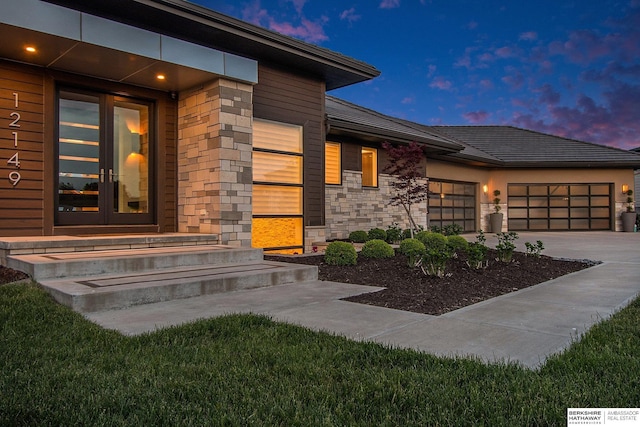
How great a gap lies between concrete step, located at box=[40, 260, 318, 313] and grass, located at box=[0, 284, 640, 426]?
0.79 m

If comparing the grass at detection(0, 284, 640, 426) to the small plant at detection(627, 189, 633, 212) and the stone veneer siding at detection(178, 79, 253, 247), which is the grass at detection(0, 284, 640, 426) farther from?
the small plant at detection(627, 189, 633, 212)

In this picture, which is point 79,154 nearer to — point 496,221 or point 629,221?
point 496,221

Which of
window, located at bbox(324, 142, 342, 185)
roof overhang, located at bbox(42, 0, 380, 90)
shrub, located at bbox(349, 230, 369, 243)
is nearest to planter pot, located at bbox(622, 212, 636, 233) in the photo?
shrub, located at bbox(349, 230, 369, 243)

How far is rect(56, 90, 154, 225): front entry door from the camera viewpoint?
739cm

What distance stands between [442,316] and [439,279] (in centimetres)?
216

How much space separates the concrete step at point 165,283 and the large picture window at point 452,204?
11.6 metres

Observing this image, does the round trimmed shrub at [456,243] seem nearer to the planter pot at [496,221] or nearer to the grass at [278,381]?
the grass at [278,381]

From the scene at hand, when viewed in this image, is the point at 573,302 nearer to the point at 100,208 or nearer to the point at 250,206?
the point at 250,206

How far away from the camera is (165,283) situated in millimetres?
5070

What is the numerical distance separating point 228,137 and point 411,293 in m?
4.52

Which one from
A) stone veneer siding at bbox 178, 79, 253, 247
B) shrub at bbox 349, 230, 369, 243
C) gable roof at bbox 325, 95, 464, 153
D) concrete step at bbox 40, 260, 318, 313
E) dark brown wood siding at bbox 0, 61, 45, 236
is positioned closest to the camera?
concrete step at bbox 40, 260, 318, 313

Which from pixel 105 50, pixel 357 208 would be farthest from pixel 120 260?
pixel 357 208

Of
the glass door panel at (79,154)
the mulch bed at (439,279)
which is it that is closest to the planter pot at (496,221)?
the mulch bed at (439,279)

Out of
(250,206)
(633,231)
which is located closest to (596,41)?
(633,231)
